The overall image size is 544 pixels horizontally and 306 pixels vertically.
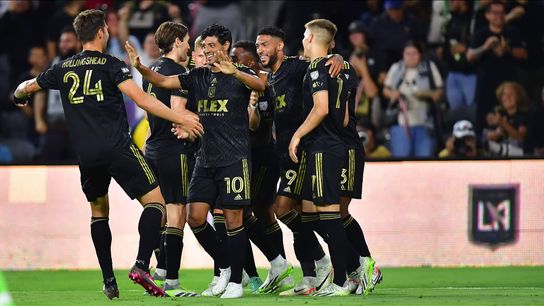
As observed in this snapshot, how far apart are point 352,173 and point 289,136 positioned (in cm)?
63

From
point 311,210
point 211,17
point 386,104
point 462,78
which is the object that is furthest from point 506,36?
point 311,210

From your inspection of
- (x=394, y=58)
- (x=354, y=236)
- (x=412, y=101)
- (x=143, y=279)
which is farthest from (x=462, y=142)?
(x=143, y=279)

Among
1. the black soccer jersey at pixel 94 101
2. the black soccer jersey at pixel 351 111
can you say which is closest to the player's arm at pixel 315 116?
the black soccer jersey at pixel 351 111

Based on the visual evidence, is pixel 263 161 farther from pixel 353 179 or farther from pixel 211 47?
pixel 211 47

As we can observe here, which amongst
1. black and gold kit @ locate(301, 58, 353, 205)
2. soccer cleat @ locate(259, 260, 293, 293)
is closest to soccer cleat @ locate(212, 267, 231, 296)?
soccer cleat @ locate(259, 260, 293, 293)

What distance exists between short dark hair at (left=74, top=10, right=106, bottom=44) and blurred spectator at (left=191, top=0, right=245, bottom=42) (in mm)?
Result: 6631

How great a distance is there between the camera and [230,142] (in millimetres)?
Result: 8531

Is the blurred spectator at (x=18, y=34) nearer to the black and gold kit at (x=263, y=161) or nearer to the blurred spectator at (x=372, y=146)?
the blurred spectator at (x=372, y=146)

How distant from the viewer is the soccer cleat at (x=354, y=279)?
354 inches

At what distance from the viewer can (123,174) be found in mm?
8156

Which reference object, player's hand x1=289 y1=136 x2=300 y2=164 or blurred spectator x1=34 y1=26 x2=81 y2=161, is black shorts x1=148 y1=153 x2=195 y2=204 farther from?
blurred spectator x1=34 y1=26 x2=81 y2=161

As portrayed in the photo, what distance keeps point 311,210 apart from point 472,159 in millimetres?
3822

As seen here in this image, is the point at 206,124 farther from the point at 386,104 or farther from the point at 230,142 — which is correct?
the point at 386,104

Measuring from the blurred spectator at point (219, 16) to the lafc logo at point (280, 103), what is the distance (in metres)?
5.77
